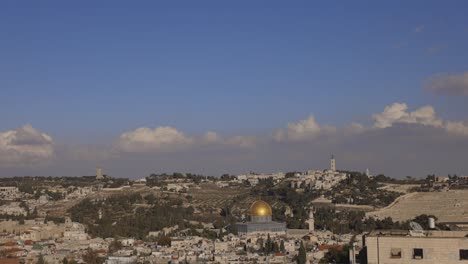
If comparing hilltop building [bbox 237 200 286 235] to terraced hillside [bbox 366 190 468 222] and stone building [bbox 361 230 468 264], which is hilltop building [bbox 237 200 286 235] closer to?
terraced hillside [bbox 366 190 468 222]

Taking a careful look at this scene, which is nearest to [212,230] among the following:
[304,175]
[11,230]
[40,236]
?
[40,236]

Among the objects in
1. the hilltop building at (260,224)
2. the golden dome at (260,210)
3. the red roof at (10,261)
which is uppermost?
the golden dome at (260,210)

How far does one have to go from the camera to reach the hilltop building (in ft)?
224

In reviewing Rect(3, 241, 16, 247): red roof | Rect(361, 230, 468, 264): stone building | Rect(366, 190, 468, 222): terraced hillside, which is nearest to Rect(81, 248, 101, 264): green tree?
Rect(3, 241, 16, 247): red roof

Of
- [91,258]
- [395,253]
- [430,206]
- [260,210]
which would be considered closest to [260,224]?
[260,210]

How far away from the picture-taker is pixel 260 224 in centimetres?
6900

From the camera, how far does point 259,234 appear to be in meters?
67.2

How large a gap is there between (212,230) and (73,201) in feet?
125

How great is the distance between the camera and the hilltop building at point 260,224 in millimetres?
68312

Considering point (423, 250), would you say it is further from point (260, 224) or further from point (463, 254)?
point (260, 224)

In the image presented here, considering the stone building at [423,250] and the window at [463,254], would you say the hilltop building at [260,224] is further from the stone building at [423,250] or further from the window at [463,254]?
the window at [463,254]

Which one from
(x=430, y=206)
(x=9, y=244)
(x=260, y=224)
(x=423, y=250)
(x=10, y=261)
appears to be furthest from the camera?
(x=430, y=206)

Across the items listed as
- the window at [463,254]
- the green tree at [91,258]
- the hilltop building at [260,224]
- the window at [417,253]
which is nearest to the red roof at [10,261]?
the green tree at [91,258]

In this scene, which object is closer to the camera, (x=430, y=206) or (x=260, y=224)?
(x=260, y=224)
